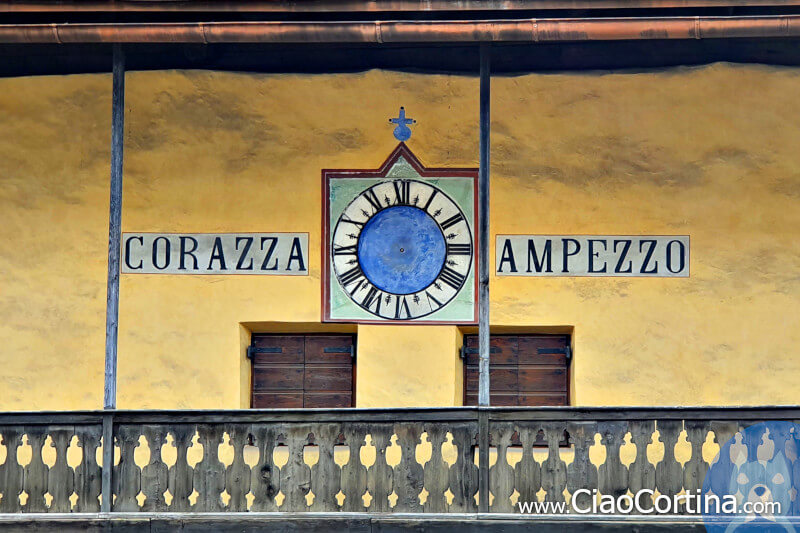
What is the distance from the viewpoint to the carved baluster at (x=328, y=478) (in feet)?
39.1

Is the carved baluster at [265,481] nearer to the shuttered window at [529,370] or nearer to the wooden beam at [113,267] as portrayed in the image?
the wooden beam at [113,267]

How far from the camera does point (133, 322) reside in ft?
45.7

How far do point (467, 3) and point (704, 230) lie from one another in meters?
3.23

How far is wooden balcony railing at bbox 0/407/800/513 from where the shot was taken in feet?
38.7

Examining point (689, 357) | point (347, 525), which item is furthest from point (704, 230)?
point (347, 525)

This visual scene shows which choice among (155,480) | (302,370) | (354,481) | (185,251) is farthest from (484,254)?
(185,251)

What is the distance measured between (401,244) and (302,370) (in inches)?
51.1

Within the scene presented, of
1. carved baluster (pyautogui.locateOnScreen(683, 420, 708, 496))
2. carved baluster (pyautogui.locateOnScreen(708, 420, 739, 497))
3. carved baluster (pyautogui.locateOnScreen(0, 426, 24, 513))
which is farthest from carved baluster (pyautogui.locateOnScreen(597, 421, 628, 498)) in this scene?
carved baluster (pyautogui.locateOnScreen(0, 426, 24, 513))

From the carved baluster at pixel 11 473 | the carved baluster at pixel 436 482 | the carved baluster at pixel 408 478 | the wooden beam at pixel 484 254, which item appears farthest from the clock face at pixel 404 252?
the carved baluster at pixel 11 473

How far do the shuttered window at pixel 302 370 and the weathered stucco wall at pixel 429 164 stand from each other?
0.14m

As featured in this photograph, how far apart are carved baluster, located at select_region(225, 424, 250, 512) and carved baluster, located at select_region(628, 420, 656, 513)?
8.68 feet

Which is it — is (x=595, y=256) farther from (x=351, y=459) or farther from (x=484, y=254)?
(x=351, y=459)

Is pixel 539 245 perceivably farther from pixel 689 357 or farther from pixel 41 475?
pixel 41 475

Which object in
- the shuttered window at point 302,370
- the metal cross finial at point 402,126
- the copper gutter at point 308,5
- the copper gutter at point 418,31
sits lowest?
the shuttered window at point 302,370
